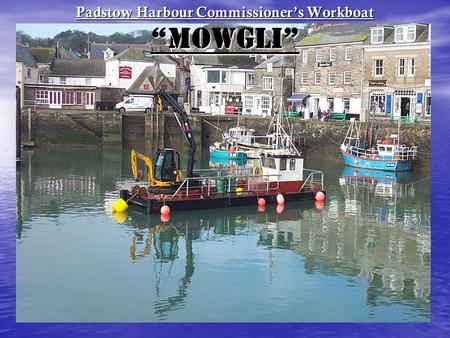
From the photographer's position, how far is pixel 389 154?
2652cm

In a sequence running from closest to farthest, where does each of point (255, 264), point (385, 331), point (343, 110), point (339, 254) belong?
point (385, 331) < point (255, 264) < point (339, 254) < point (343, 110)

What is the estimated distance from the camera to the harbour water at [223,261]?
33.6 feet

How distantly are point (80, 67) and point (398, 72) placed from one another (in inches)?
686

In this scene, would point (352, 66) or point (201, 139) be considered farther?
point (201, 139)

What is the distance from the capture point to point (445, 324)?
9516mm

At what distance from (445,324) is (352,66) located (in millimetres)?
23096

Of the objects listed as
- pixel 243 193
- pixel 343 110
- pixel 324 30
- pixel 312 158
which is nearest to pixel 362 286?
pixel 243 193

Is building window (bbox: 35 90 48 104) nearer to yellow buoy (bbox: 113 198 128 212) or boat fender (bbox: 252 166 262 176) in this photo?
boat fender (bbox: 252 166 262 176)

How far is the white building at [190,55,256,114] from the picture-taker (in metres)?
37.4

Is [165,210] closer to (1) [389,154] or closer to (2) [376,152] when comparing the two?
(1) [389,154]

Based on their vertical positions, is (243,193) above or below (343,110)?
below

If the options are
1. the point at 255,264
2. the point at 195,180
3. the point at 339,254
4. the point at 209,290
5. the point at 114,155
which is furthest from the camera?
the point at 114,155

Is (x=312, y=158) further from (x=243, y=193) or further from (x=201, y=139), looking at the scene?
(x=243, y=193)

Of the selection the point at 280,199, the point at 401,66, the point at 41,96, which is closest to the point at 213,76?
Result: the point at 41,96
